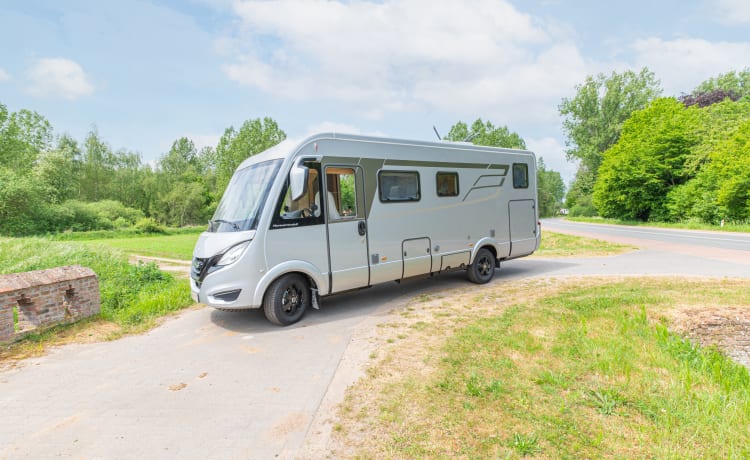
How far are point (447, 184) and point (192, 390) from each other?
5668mm

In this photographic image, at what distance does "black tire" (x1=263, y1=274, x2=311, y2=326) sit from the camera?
19.3ft

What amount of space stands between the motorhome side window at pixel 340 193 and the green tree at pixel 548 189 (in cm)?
3577

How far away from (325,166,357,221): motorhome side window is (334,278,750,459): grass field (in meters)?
1.97

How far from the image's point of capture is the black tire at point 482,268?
8549 millimetres

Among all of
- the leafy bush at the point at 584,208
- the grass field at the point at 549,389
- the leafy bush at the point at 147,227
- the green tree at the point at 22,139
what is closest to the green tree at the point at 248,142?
the leafy bush at the point at 147,227

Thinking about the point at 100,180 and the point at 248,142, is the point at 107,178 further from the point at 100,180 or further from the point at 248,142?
the point at 248,142

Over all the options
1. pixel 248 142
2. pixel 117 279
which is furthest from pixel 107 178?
pixel 117 279

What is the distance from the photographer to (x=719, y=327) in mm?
5156

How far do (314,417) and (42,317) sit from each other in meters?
4.83

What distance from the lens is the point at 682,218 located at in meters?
26.8

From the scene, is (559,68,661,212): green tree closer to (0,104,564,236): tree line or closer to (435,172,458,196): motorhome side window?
(0,104,564,236): tree line

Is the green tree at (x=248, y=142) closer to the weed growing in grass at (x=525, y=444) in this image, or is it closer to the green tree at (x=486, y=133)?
the green tree at (x=486, y=133)

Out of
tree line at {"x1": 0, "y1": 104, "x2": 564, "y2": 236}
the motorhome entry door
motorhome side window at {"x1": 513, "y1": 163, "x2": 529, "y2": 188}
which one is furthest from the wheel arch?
tree line at {"x1": 0, "y1": 104, "x2": 564, "y2": 236}

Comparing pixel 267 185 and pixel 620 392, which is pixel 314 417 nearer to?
pixel 620 392
